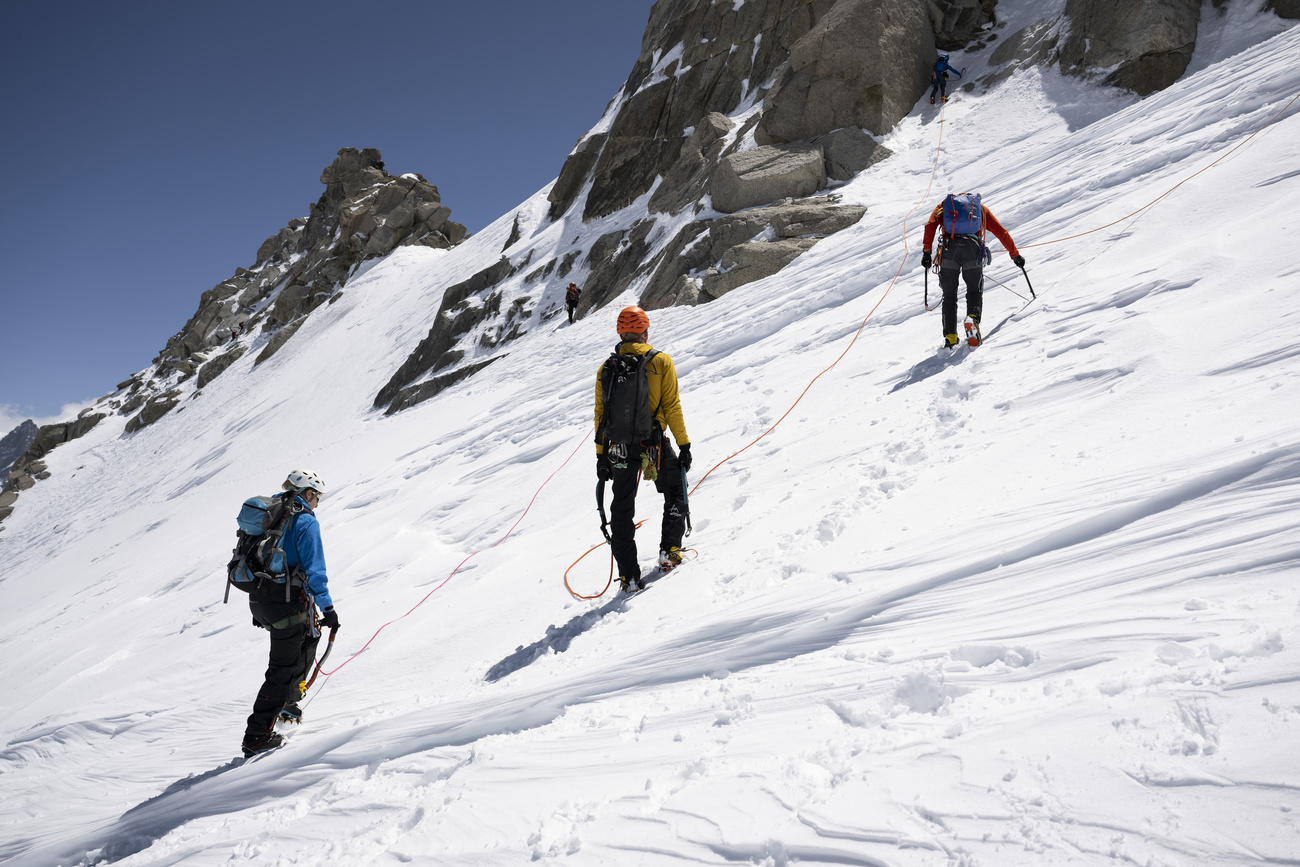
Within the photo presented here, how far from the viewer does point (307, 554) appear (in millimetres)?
4457

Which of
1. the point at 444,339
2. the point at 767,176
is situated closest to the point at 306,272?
the point at 444,339

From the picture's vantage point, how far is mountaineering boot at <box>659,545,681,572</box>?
15.6ft

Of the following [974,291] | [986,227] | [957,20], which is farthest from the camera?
[957,20]

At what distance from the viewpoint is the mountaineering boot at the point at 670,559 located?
4.77 metres

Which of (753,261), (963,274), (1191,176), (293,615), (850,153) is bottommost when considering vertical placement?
(293,615)

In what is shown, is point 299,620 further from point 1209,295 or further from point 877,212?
point 877,212

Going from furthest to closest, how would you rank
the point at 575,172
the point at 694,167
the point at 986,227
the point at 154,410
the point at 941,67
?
the point at 154,410, the point at 575,172, the point at 694,167, the point at 941,67, the point at 986,227

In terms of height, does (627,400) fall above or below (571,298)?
below

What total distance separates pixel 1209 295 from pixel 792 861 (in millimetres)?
5414

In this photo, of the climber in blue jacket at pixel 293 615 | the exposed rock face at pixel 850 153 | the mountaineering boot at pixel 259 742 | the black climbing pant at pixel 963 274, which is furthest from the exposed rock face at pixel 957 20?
the mountaineering boot at pixel 259 742

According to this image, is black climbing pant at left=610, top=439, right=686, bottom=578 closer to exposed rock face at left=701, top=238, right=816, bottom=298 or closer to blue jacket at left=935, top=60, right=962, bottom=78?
exposed rock face at left=701, top=238, right=816, bottom=298

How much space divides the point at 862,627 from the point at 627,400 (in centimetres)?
219

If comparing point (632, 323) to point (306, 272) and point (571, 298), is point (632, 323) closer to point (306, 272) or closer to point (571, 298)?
point (571, 298)

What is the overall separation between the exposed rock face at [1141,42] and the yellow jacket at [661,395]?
16550 millimetres
